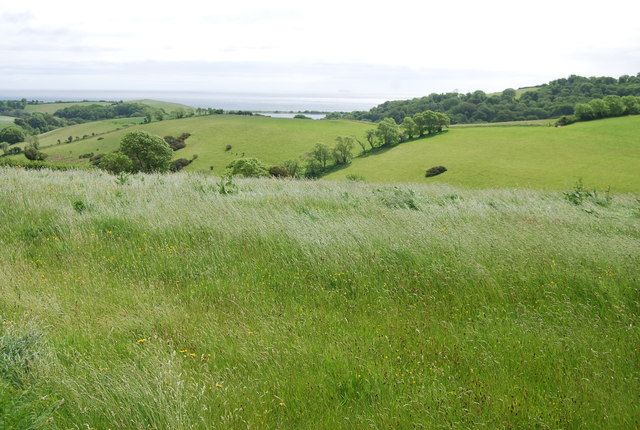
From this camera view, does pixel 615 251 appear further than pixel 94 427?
Yes

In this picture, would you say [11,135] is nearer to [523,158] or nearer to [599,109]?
[523,158]

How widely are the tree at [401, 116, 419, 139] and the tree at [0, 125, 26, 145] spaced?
398 feet

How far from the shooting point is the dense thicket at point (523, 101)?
143000mm

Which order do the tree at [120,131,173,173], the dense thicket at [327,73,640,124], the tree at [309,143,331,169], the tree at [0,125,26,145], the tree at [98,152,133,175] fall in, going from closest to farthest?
the tree at [98,152,133,175] → the tree at [120,131,173,173] → the tree at [309,143,331,169] → the tree at [0,125,26,145] → the dense thicket at [327,73,640,124]

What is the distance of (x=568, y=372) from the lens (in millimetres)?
3785

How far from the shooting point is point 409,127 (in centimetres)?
11119

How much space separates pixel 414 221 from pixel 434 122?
363ft

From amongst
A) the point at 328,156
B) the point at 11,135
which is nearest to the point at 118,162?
the point at 328,156

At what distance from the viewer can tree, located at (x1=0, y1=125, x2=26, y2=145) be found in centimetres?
13175

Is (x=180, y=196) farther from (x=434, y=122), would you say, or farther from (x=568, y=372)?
(x=434, y=122)

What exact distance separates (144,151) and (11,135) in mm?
107220

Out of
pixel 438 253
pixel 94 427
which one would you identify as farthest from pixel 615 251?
pixel 94 427

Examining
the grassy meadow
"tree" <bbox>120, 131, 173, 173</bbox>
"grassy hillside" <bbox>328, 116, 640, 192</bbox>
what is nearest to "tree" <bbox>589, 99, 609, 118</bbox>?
"grassy hillside" <bbox>328, 116, 640, 192</bbox>

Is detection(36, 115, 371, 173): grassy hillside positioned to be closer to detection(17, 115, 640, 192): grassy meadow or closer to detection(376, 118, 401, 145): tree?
detection(17, 115, 640, 192): grassy meadow
